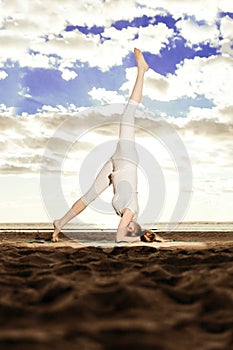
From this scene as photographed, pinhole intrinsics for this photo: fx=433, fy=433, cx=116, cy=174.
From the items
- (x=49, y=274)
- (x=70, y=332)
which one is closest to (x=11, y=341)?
(x=70, y=332)

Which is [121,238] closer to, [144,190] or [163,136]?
[144,190]

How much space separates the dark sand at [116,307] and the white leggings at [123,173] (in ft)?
8.01

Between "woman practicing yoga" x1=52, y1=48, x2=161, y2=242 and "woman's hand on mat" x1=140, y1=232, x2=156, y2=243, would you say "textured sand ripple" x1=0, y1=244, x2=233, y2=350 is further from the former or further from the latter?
"woman's hand on mat" x1=140, y1=232, x2=156, y2=243

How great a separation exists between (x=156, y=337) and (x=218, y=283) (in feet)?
3.41

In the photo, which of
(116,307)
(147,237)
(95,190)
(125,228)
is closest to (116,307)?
(116,307)

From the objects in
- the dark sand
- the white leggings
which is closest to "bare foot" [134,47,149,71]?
the white leggings

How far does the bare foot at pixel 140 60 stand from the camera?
583cm

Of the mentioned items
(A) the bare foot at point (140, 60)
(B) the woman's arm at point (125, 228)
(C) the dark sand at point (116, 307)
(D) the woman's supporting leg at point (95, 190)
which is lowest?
(C) the dark sand at point (116, 307)

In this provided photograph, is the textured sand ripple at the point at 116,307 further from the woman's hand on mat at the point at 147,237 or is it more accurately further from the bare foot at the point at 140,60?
the bare foot at the point at 140,60

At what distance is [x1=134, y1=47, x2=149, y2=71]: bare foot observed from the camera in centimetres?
583

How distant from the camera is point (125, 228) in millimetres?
5777

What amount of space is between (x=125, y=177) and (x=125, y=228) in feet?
2.23

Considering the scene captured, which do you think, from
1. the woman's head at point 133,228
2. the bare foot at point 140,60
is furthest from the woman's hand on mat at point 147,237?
the bare foot at point 140,60

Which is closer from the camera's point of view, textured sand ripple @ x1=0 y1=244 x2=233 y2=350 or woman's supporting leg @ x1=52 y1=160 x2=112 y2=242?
textured sand ripple @ x1=0 y1=244 x2=233 y2=350
